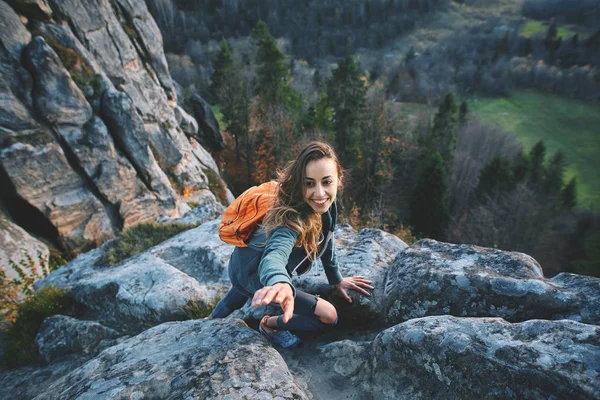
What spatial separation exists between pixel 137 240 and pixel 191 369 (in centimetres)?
589

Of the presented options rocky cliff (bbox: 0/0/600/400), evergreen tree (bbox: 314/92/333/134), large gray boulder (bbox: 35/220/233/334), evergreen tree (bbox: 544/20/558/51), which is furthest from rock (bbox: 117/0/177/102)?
evergreen tree (bbox: 544/20/558/51)

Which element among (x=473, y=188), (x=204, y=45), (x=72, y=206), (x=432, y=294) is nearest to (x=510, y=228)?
(x=473, y=188)

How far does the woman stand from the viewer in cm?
295

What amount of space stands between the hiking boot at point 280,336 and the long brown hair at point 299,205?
3.58 feet

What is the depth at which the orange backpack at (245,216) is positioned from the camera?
3.29m

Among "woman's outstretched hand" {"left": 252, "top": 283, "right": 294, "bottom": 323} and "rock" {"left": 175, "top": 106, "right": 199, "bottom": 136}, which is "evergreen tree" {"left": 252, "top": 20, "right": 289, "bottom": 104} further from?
"woman's outstretched hand" {"left": 252, "top": 283, "right": 294, "bottom": 323}

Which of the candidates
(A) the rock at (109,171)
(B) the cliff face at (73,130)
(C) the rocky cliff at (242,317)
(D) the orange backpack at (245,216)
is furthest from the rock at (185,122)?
(D) the orange backpack at (245,216)

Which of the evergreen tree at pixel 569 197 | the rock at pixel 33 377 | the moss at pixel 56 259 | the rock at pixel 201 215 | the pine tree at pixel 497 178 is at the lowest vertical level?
the evergreen tree at pixel 569 197

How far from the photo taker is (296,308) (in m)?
3.49

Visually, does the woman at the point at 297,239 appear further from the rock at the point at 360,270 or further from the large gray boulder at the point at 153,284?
the large gray boulder at the point at 153,284

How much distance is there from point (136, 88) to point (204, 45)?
7738 centimetres

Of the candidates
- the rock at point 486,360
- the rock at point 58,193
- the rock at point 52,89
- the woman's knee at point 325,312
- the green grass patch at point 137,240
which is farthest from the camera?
the rock at point 52,89

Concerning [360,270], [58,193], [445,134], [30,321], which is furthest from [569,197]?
[30,321]

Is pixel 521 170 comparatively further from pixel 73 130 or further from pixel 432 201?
pixel 73 130
